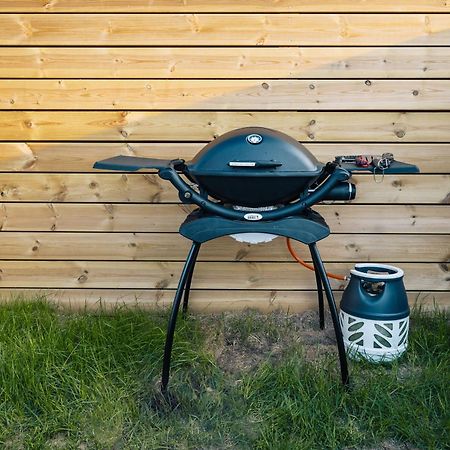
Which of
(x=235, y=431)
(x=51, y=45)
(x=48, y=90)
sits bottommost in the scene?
(x=235, y=431)

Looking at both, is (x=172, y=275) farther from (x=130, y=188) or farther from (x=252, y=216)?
(x=252, y=216)

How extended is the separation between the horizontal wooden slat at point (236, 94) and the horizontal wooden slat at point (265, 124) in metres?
0.03

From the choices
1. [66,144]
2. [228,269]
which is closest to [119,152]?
[66,144]

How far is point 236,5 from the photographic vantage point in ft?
8.89

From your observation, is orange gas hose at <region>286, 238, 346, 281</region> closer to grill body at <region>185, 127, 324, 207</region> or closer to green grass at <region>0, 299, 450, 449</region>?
green grass at <region>0, 299, 450, 449</region>

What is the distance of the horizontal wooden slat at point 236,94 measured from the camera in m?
2.76

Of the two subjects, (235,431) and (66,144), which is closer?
(235,431)

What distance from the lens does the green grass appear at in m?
2.10

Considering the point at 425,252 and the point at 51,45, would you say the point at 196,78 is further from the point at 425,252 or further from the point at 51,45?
the point at 425,252

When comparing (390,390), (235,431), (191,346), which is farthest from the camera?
(191,346)

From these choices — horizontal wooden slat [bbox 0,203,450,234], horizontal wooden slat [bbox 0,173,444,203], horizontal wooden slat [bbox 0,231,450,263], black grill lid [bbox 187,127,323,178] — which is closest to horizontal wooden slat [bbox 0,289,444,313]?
horizontal wooden slat [bbox 0,231,450,263]

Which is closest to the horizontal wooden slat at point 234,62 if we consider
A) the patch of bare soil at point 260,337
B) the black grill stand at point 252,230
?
the black grill stand at point 252,230

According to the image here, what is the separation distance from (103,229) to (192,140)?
63cm

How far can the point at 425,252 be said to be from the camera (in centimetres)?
291
